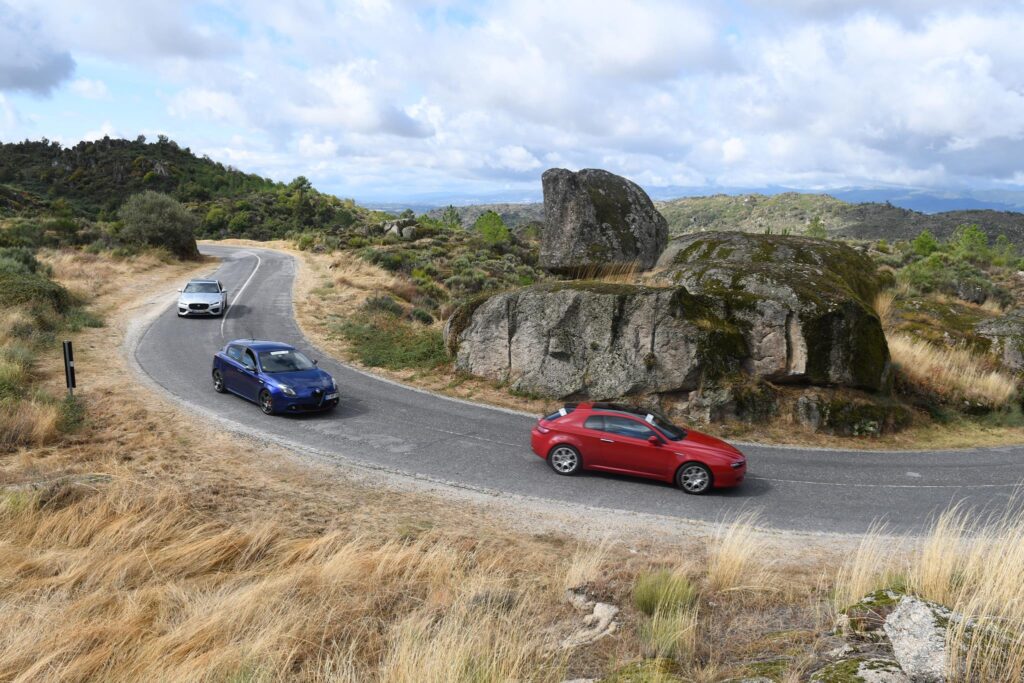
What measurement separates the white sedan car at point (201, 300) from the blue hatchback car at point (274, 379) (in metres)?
10.3

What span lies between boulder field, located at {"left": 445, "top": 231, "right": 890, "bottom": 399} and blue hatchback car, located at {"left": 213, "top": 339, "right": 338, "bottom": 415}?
5.29 m

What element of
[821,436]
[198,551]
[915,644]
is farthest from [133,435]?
[821,436]

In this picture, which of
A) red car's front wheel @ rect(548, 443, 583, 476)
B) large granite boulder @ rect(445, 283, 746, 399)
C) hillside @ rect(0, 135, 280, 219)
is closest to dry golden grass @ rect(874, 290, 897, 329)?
large granite boulder @ rect(445, 283, 746, 399)

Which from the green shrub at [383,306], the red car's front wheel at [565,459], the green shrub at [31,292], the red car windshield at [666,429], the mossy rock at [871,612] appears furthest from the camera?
the green shrub at [383,306]

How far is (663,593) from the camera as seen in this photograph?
648cm

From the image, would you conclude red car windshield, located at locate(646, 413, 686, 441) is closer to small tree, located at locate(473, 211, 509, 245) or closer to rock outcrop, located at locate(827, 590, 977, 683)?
rock outcrop, located at locate(827, 590, 977, 683)

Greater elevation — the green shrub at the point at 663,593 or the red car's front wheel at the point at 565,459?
the green shrub at the point at 663,593

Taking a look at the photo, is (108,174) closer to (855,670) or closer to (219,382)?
A: (219,382)

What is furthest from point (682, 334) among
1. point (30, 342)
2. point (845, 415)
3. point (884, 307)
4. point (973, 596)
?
point (30, 342)

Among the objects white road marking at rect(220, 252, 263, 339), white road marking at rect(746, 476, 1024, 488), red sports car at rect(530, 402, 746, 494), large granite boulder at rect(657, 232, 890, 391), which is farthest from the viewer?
white road marking at rect(220, 252, 263, 339)

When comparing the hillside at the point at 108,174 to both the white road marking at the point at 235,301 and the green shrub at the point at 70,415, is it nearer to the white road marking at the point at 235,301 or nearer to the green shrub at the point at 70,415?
the white road marking at the point at 235,301

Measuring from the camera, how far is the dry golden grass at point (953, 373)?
18.0 m

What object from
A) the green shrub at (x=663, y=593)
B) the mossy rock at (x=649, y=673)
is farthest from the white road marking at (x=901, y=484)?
the mossy rock at (x=649, y=673)

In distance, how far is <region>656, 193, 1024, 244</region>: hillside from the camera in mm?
95938
